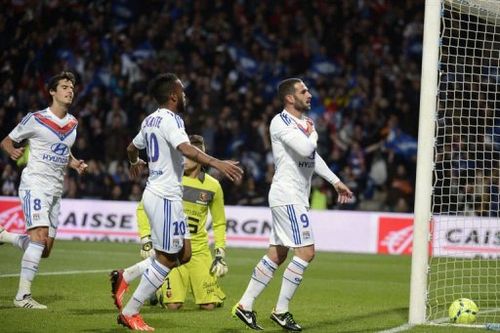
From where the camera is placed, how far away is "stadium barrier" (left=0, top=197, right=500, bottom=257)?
21359 millimetres

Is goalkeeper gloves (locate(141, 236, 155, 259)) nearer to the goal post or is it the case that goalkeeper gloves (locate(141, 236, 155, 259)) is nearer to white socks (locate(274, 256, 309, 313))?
white socks (locate(274, 256, 309, 313))

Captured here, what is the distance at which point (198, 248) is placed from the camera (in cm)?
1146

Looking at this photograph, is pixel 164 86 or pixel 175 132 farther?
pixel 164 86

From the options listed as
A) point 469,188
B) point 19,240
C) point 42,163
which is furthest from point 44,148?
point 469,188

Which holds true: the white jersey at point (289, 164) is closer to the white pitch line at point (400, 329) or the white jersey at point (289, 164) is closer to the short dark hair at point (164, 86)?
the short dark hair at point (164, 86)

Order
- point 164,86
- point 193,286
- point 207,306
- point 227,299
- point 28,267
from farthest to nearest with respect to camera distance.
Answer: point 227,299 < point 193,286 < point 207,306 < point 28,267 < point 164,86

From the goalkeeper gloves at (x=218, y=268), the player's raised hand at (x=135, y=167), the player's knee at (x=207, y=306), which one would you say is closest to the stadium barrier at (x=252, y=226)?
the player's knee at (x=207, y=306)

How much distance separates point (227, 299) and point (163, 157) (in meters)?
3.92

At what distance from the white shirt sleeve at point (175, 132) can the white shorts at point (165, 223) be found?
1.77 feet

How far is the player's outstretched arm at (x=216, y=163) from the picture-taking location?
753cm

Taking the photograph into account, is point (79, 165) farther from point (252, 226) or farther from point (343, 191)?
point (252, 226)

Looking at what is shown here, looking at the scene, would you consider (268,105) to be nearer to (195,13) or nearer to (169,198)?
Answer: (195,13)

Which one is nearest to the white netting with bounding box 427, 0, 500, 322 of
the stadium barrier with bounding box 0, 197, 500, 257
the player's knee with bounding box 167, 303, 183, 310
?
the stadium barrier with bounding box 0, 197, 500, 257

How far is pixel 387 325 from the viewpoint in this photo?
946cm
